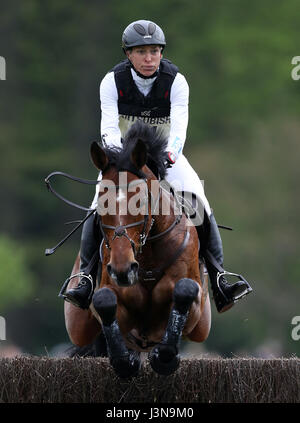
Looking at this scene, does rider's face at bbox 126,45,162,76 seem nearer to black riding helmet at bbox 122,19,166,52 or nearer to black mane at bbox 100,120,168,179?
black riding helmet at bbox 122,19,166,52

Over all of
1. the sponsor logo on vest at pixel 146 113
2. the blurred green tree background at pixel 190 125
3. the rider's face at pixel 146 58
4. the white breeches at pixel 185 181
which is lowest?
the blurred green tree background at pixel 190 125

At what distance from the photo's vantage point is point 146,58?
314 inches

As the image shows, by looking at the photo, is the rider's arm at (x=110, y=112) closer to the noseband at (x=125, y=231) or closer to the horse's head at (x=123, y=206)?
the horse's head at (x=123, y=206)

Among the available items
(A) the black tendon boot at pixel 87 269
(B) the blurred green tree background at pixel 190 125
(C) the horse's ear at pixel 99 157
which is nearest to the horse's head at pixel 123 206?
(C) the horse's ear at pixel 99 157

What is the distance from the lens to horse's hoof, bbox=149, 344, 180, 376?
22.8ft

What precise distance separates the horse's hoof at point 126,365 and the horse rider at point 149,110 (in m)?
0.95

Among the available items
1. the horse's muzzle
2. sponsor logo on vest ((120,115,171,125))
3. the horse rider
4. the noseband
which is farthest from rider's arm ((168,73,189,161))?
the horse's muzzle

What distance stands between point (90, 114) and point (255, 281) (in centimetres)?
690

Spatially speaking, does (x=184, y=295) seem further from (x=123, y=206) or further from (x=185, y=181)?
(x=185, y=181)

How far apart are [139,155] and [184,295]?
3.44ft

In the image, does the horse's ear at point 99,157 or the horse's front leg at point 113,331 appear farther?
the horse's front leg at point 113,331

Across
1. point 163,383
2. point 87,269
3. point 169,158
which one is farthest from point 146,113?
point 163,383

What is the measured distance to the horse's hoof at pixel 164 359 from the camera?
6938 mm

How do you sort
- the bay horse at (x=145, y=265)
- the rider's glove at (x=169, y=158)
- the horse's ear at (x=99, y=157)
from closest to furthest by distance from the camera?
the bay horse at (x=145, y=265)
the horse's ear at (x=99, y=157)
the rider's glove at (x=169, y=158)
